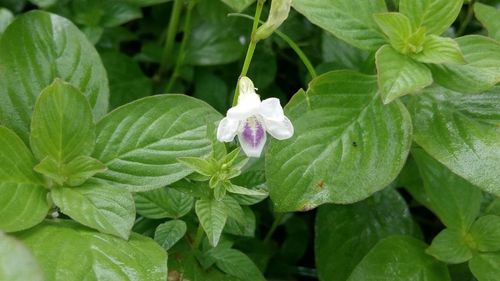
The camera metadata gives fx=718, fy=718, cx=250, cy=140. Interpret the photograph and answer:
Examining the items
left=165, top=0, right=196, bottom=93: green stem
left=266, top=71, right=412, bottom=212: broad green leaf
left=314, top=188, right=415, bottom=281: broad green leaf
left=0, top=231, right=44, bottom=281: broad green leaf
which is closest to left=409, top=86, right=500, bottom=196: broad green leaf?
left=266, top=71, right=412, bottom=212: broad green leaf

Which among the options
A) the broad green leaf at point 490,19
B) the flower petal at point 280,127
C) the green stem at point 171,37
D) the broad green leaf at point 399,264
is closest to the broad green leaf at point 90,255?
the flower petal at point 280,127

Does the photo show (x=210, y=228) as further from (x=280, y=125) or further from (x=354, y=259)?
(x=354, y=259)

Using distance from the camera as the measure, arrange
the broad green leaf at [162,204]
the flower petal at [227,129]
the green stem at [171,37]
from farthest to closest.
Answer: the green stem at [171,37]
the broad green leaf at [162,204]
the flower petal at [227,129]

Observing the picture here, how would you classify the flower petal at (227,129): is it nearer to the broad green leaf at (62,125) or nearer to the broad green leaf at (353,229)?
the broad green leaf at (62,125)

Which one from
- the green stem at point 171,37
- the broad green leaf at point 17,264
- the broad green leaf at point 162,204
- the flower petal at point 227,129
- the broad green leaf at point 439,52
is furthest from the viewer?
the green stem at point 171,37

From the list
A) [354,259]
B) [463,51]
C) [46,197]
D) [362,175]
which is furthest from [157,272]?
[463,51]

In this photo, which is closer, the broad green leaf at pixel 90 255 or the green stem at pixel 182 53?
the broad green leaf at pixel 90 255
